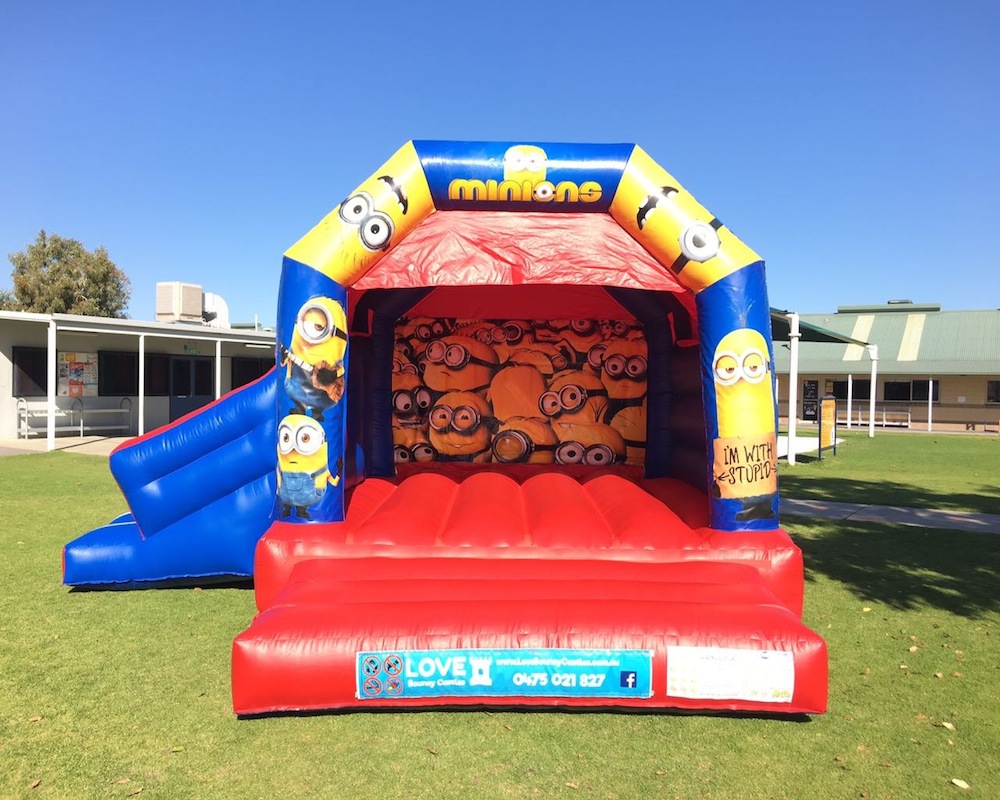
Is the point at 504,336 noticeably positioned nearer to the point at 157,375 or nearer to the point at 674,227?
the point at 674,227

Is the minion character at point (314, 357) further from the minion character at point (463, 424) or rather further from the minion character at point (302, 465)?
the minion character at point (463, 424)

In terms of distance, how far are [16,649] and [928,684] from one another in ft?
15.4

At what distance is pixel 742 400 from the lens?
4.03 m

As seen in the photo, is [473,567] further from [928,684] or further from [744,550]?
[928,684]

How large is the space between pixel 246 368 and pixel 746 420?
1638 cm

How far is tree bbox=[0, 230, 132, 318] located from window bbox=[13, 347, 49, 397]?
1751 cm

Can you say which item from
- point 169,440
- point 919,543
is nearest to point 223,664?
point 169,440

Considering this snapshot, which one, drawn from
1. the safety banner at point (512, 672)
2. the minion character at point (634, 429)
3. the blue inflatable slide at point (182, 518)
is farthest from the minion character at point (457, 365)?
the safety banner at point (512, 672)

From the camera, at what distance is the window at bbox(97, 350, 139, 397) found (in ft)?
49.2

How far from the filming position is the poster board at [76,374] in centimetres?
1421

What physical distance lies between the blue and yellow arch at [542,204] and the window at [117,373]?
42.8 feet

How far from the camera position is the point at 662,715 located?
123 inches

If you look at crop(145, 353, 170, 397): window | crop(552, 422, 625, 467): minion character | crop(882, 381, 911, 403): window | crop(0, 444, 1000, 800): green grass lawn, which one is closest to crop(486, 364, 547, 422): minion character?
crop(552, 422, 625, 467): minion character

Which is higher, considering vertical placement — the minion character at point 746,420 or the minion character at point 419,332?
the minion character at point 419,332
